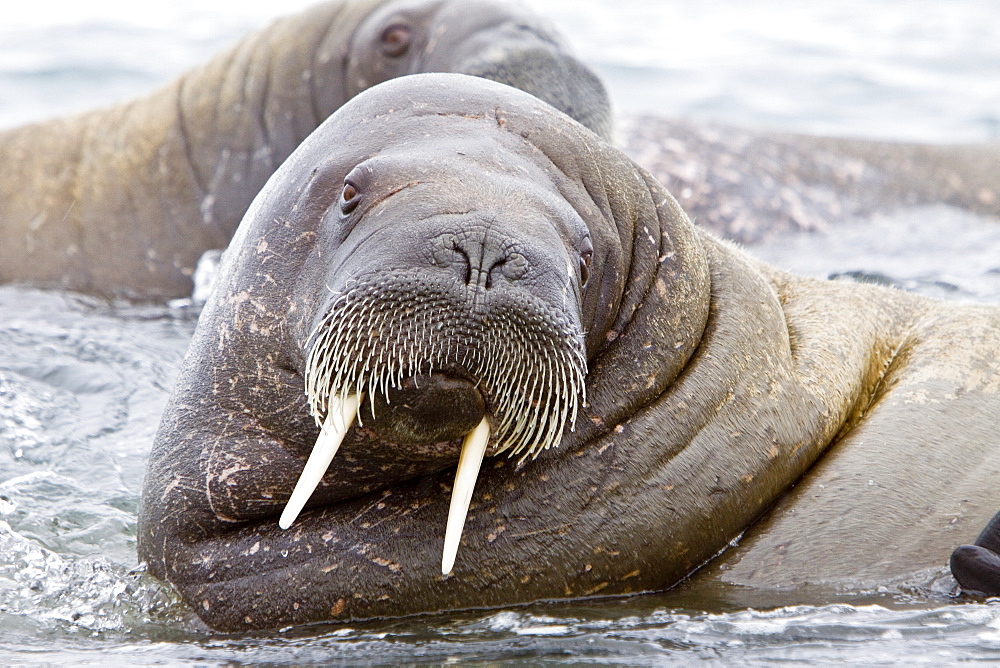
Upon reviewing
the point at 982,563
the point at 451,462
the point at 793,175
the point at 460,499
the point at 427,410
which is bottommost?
the point at 793,175

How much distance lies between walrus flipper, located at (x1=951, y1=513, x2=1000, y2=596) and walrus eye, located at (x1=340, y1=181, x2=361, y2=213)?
234cm

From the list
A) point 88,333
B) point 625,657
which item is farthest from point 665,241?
point 88,333

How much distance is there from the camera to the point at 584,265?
4652mm

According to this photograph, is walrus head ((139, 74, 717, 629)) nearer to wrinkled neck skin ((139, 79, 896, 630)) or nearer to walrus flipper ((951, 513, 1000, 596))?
wrinkled neck skin ((139, 79, 896, 630))

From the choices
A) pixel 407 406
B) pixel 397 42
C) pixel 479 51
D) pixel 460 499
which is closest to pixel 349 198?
pixel 407 406

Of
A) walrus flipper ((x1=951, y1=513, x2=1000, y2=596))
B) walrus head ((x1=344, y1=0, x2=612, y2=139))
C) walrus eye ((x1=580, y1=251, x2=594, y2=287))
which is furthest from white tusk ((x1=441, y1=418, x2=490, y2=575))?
walrus head ((x1=344, y1=0, x2=612, y2=139))

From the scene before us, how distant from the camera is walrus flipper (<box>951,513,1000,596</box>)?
4.65 m

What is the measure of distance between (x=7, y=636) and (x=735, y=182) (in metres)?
8.42

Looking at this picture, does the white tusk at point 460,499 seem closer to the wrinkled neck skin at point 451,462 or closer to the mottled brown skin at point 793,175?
the wrinkled neck skin at point 451,462

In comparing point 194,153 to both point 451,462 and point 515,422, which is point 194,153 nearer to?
point 451,462

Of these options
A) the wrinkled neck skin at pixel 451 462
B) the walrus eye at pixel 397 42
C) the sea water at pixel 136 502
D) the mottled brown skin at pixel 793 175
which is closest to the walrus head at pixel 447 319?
the wrinkled neck skin at pixel 451 462

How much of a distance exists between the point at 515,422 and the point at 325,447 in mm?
636

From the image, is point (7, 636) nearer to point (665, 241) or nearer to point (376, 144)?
point (376, 144)

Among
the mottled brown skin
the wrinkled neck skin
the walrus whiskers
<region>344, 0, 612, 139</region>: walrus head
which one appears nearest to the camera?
the walrus whiskers
